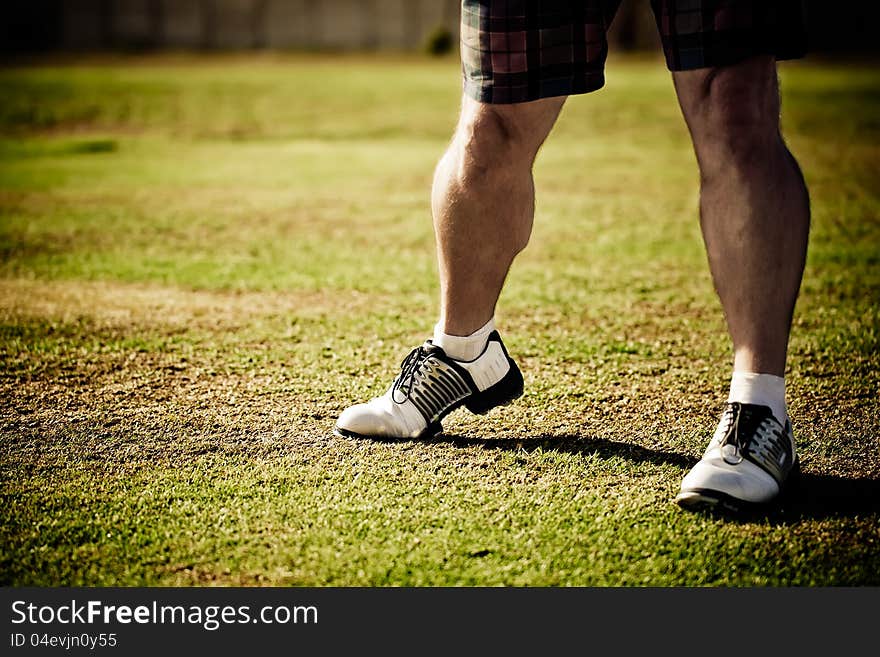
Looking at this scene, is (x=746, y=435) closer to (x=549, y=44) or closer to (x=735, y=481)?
(x=735, y=481)

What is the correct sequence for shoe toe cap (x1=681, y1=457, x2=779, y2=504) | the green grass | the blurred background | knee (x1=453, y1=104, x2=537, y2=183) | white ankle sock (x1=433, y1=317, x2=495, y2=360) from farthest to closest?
the blurred background < white ankle sock (x1=433, y1=317, x2=495, y2=360) < knee (x1=453, y1=104, x2=537, y2=183) < shoe toe cap (x1=681, y1=457, x2=779, y2=504) < the green grass

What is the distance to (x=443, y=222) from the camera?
82.7 inches

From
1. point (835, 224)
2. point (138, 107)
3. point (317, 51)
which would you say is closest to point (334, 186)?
point (835, 224)

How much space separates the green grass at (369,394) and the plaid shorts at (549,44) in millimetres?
742

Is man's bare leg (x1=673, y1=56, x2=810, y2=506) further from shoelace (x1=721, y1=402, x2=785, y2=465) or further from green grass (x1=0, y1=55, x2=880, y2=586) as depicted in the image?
green grass (x1=0, y1=55, x2=880, y2=586)

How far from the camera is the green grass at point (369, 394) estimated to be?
1.61 metres

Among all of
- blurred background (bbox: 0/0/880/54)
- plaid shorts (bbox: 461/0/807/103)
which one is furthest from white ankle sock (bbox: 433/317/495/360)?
blurred background (bbox: 0/0/880/54)

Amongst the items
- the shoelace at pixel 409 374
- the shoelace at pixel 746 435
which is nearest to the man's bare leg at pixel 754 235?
the shoelace at pixel 746 435

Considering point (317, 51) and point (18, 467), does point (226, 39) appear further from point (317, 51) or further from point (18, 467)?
point (18, 467)

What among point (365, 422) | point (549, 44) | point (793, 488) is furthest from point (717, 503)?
point (549, 44)

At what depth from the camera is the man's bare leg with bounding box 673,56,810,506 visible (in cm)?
180

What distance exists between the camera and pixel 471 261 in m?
2.09

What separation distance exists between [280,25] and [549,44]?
36.7 meters

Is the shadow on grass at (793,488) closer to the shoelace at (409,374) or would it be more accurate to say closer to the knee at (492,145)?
the shoelace at (409,374)
